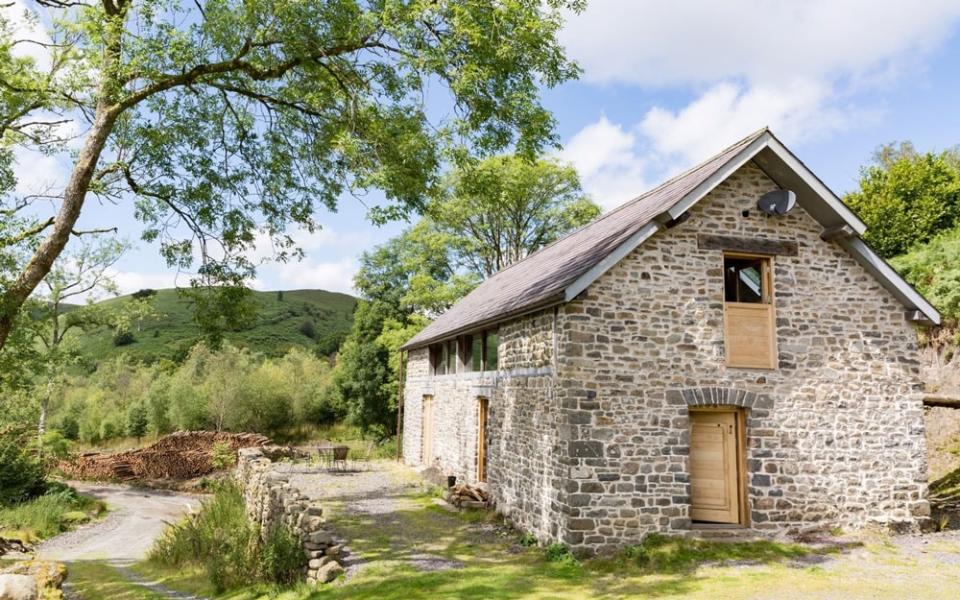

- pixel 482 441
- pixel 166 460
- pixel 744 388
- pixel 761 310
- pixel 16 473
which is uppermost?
pixel 761 310

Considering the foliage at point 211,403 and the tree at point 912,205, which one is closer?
the tree at point 912,205

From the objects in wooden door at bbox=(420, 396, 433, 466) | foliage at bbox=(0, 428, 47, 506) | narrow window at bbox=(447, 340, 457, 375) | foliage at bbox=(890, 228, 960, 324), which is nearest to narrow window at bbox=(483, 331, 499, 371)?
narrow window at bbox=(447, 340, 457, 375)

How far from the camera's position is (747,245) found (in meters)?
11.0

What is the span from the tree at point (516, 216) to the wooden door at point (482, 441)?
16.0m

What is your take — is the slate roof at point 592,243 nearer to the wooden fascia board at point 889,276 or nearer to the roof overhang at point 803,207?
the roof overhang at point 803,207

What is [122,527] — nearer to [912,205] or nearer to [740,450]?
[740,450]

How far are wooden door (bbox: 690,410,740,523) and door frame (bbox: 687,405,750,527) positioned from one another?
0.11 ft

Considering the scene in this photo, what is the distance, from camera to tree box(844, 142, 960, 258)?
22125 mm

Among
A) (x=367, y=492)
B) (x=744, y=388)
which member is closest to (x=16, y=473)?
(x=367, y=492)

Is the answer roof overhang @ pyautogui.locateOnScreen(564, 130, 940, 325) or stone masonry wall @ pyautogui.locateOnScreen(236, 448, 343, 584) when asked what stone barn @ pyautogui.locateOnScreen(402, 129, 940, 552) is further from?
stone masonry wall @ pyautogui.locateOnScreen(236, 448, 343, 584)

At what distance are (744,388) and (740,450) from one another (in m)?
1.09

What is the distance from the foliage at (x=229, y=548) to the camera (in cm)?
1033

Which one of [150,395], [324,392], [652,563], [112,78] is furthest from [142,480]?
[652,563]

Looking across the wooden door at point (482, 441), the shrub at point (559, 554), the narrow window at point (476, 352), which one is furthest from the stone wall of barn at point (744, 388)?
the wooden door at point (482, 441)
